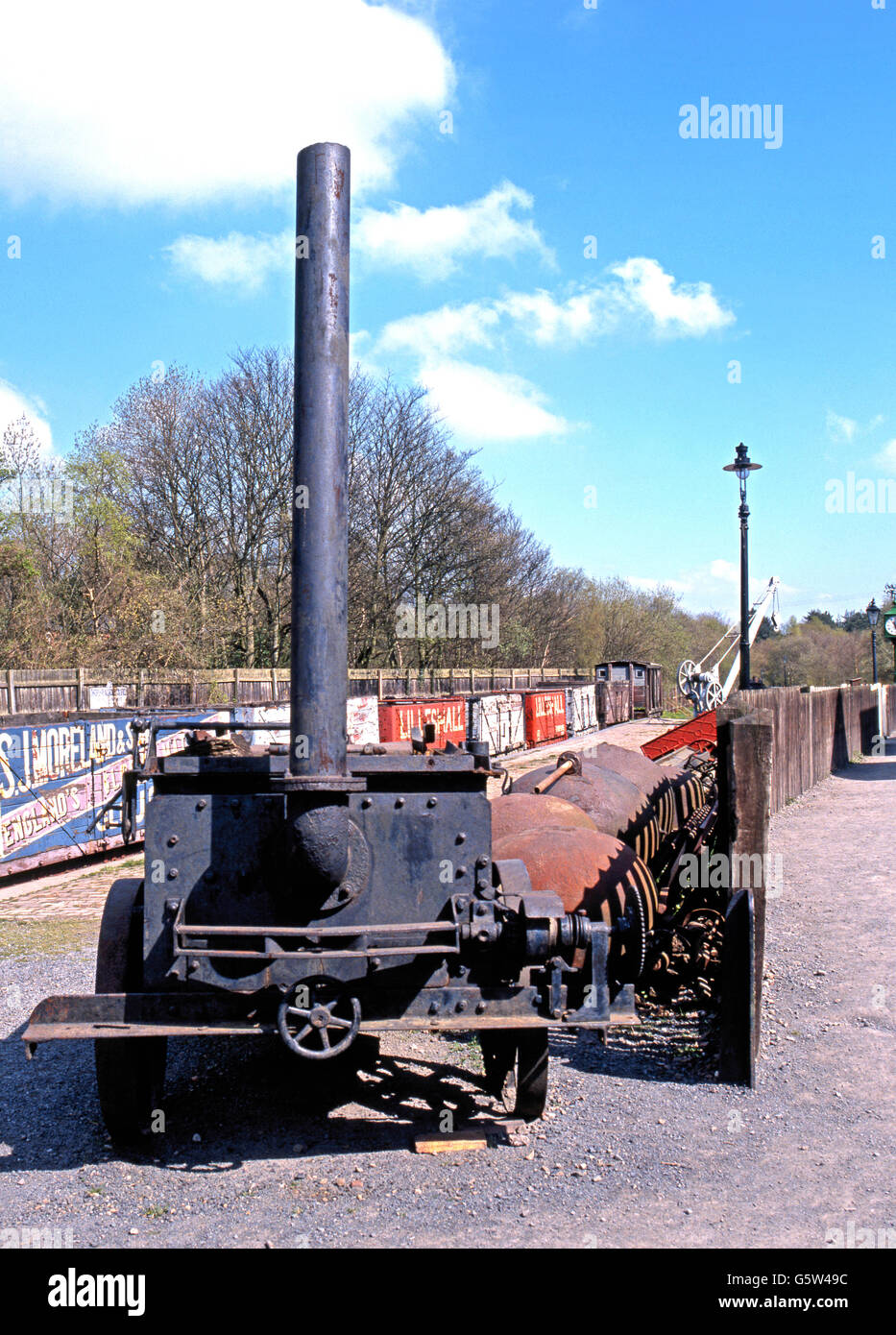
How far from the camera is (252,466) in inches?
1470

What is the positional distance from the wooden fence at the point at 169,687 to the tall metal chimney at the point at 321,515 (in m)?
14.0

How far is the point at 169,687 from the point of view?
2333cm

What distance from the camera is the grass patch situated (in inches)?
348

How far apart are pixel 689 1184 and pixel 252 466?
1392 inches

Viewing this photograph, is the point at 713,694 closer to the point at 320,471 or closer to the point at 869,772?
the point at 869,772

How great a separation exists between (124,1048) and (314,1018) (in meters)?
1.05

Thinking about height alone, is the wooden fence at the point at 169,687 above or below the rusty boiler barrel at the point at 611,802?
above

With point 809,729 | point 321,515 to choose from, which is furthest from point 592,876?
point 809,729

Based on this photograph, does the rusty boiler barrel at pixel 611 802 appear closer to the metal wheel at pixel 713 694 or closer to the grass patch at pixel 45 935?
the grass patch at pixel 45 935

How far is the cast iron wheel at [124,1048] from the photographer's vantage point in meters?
4.64

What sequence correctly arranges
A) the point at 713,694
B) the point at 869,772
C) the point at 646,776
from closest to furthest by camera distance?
the point at 646,776 → the point at 869,772 → the point at 713,694

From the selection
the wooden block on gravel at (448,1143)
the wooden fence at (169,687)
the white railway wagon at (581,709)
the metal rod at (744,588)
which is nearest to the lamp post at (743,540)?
the metal rod at (744,588)

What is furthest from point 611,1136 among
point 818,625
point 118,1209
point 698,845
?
point 818,625
